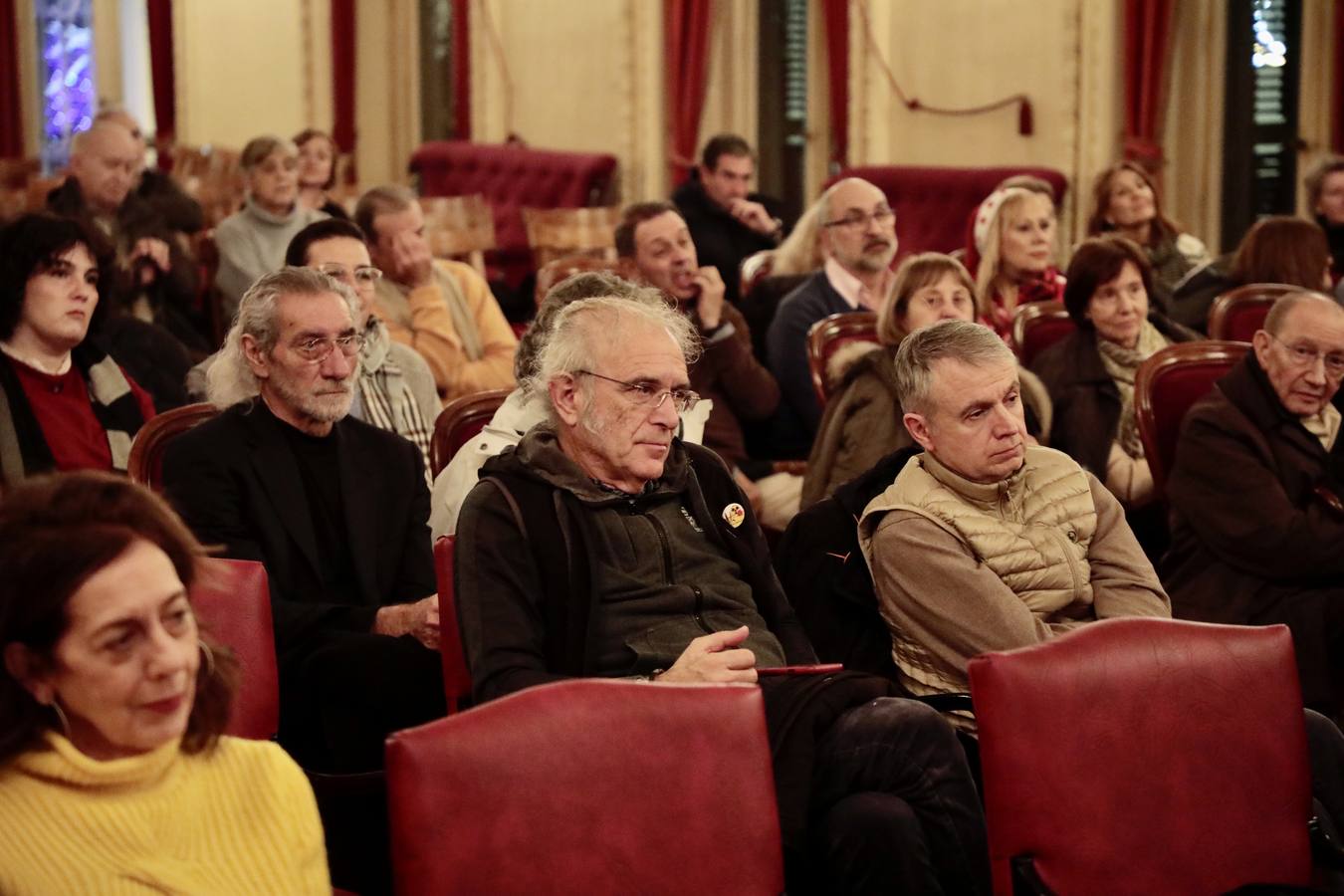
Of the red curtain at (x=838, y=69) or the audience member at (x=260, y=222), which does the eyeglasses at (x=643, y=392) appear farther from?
the red curtain at (x=838, y=69)

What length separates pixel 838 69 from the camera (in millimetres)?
Result: 9453

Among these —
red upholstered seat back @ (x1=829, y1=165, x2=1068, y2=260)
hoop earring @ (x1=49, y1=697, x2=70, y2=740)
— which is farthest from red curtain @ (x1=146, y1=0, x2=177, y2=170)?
hoop earring @ (x1=49, y1=697, x2=70, y2=740)

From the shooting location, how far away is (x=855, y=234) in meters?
5.91

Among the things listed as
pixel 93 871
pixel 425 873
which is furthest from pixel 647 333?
pixel 93 871

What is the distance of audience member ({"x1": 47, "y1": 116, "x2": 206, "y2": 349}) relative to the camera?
6242 millimetres

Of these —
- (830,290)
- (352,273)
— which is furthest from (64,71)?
(352,273)

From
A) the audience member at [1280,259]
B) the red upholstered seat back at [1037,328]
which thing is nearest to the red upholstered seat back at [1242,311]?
the audience member at [1280,259]

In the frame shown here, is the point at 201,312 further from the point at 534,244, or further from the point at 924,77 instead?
the point at 924,77

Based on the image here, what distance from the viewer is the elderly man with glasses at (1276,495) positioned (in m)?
3.86

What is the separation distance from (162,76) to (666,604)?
507 inches

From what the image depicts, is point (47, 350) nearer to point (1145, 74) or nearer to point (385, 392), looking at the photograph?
point (385, 392)

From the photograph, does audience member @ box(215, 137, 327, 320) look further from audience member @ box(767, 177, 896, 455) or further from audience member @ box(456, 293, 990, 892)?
audience member @ box(456, 293, 990, 892)

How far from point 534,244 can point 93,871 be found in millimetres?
7945

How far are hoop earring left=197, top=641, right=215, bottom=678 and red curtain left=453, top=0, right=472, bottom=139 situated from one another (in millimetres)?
10395
